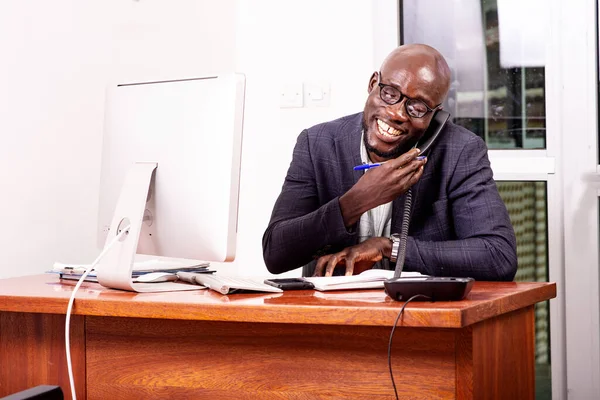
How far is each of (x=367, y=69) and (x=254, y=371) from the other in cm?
196

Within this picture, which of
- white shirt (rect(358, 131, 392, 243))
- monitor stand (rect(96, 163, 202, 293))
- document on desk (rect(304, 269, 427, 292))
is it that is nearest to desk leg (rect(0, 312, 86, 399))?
monitor stand (rect(96, 163, 202, 293))

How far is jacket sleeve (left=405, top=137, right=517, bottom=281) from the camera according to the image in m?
1.75

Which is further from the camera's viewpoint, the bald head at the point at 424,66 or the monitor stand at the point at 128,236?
the bald head at the point at 424,66

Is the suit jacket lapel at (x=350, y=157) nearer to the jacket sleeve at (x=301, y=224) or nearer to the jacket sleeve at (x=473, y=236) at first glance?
the jacket sleeve at (x=301, y=224)

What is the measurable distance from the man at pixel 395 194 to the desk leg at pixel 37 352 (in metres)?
0.58

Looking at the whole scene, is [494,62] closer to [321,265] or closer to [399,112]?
[399,112]

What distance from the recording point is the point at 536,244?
2.92 metres

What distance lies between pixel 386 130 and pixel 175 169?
70cm

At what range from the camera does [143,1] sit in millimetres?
2650

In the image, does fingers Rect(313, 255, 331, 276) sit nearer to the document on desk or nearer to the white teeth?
the document on desk

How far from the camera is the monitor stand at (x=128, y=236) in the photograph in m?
1.48

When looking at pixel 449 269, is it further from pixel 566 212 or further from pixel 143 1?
pixel 143 1

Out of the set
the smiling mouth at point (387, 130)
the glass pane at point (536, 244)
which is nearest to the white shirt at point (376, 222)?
the smiling mouth at point (387, 130)

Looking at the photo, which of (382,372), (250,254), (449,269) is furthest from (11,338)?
(250,254)
